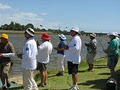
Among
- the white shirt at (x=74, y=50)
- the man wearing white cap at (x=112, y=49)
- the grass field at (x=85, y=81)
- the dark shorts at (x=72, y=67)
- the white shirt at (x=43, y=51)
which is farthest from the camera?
the man wearing white cap at (x=112, y=49)

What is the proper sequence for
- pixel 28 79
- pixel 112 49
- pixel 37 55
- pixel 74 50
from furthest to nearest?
1. pixel 112 49
2. pixel 37 55
3. pixel 74 50
4. pixel 28 79

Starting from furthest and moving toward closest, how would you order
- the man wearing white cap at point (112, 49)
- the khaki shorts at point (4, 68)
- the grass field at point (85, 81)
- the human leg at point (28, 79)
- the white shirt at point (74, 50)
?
the man wearing white cap at point (112, 49) → the grass field at point (85, 81) → the khaki shorts at point (4, 68) → the white shirt at point (74, 50) → the human leg at point (28, 79)

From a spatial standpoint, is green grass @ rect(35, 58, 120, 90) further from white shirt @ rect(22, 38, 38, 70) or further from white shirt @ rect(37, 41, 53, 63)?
white shirt @ rect(22, 38, 38, 70)

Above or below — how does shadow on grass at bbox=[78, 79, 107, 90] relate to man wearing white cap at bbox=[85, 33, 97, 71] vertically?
below

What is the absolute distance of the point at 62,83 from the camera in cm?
995

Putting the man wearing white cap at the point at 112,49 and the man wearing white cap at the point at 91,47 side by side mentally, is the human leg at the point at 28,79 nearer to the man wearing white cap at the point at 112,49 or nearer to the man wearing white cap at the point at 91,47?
the man wearing white cap at the point at 112,49

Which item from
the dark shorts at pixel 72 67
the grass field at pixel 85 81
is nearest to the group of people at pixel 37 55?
the dark shorts at pixel 72 67

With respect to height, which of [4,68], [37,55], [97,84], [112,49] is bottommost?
[97,84]

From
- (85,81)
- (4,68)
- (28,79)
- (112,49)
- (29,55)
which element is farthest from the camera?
(85,81)

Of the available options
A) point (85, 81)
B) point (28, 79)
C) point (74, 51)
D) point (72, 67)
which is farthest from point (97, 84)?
point (28, 79)

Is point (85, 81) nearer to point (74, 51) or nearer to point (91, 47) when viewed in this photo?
point (91, 47)

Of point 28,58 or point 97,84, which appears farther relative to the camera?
point 97,84

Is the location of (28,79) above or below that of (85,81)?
above

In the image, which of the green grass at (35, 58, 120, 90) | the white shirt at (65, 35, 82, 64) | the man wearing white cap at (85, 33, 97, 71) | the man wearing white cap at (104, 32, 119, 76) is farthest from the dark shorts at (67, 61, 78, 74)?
the man wearing white cap at (85, 33, 97, 71)
